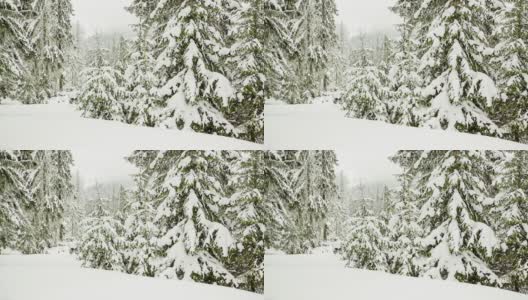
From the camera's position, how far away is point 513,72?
468 cm

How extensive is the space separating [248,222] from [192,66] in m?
1.46

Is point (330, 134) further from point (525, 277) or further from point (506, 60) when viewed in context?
point (525, 277)

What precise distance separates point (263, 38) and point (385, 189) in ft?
5.64

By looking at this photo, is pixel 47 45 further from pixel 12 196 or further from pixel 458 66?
pixel 458 66

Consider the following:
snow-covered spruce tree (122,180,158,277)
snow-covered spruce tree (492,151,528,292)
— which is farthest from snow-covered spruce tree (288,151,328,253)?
snow-covered spruce tree (492,151,528,292)

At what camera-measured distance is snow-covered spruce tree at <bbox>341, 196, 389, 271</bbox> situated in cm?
489

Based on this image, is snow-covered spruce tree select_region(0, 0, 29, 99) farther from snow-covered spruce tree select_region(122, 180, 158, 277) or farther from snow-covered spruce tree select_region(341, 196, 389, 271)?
snow-covered spruce tree select_region(341, 196, 389, 271)

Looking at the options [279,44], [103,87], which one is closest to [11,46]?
[103,87]

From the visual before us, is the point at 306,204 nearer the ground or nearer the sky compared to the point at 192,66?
nearer the ground

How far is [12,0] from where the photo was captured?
5.05 meters

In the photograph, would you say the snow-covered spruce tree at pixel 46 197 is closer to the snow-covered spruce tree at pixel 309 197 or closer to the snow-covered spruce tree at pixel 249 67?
the snow-covered spruce tree at pixel 249 67

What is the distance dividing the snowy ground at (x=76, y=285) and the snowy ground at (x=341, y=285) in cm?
28

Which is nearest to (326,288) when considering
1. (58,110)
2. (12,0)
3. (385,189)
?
(385,189)

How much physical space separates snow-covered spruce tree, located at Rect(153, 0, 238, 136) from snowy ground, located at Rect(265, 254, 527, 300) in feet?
4.42
